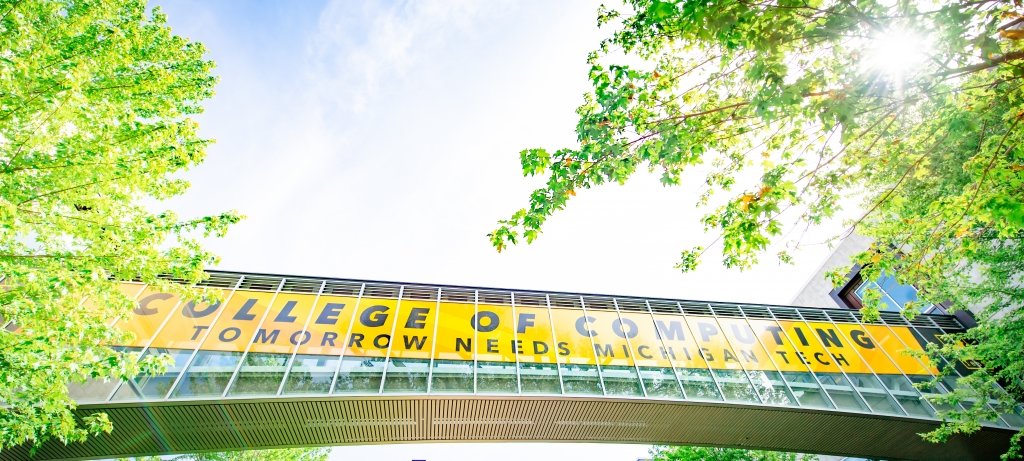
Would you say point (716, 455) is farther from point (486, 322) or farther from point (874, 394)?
point (486, 322)

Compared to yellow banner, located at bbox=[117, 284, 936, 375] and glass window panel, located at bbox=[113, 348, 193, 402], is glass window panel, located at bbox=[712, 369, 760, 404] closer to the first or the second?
yellow banner, located at bbox=[117, 284, 936, 375]

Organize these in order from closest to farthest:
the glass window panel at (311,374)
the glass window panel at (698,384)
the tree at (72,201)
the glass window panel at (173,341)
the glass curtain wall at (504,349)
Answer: the tree at (72,201), the glass window panel at (173,341), the glass window panel at (311,374), the glass curtain wall at (504,349), the glass window panel at (698,384)

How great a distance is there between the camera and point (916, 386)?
1164cm

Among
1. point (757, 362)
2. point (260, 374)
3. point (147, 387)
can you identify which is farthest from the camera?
point (757, 362)

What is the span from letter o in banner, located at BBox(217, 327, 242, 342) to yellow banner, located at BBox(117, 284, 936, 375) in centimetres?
2

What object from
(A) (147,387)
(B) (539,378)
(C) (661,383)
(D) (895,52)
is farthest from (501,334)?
(D) (895,52)

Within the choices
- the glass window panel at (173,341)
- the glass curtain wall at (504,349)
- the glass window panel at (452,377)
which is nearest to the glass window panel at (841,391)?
the glass curtain wall at (504,349)

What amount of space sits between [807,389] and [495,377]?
330 inches

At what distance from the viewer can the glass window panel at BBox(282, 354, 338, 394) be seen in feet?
31.5

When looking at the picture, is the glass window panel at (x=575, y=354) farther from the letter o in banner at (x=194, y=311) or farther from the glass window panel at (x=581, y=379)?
the letter o in banner at (x=194, y=311)

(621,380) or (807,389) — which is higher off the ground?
(621,380)

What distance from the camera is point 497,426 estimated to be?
10727mm

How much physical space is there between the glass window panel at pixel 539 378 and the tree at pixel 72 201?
7137 mm

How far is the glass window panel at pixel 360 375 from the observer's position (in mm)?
9859
